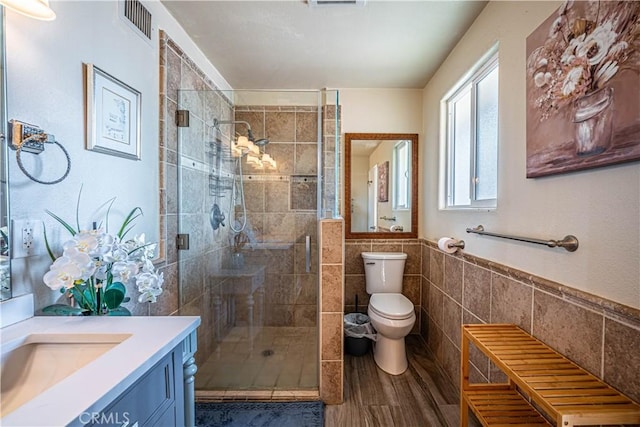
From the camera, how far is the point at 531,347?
1.16 meters

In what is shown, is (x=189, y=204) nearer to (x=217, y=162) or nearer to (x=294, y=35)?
(x=217, y=162)

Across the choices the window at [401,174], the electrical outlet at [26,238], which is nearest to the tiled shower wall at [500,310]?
the window at [401,174]

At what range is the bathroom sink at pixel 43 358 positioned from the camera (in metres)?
0.77

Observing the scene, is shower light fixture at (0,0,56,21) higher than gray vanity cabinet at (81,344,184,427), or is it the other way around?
shower light fixture at (0,0,56,21)

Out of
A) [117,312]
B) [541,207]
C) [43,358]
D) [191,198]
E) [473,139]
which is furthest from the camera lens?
[191,198]

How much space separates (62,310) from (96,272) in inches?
7.1

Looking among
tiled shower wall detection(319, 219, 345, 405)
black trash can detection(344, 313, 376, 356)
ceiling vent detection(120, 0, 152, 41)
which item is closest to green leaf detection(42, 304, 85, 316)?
tiled shower wall detection(319, 219, 345, 405)

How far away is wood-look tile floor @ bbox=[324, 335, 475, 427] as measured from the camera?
1.67m

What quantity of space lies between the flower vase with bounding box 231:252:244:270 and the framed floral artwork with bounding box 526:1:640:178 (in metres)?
1.98

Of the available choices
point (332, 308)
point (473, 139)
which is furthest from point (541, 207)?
point (332, 308)

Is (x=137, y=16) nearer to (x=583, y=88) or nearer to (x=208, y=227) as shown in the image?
(x=208, y=227)

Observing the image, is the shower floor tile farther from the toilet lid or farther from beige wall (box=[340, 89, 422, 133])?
beige wall (box=[340, 89, 422, 133])

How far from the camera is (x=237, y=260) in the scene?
2.30 m

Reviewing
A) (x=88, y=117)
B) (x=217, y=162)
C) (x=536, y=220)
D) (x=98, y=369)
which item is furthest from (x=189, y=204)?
(x=536, y=220)
